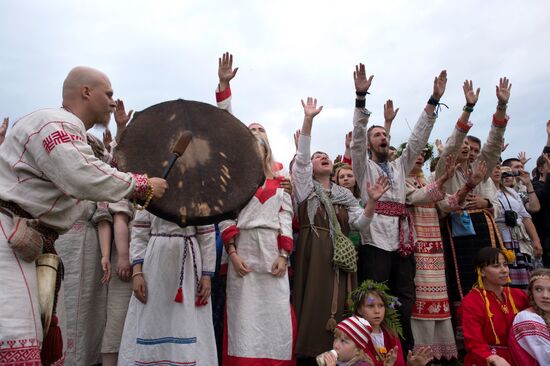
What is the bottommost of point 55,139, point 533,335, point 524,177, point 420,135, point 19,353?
point 19,353

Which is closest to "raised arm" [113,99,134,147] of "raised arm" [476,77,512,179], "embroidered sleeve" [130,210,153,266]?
"embroidered sleeve" [130,210,153,266]

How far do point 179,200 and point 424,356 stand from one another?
197 centimetres

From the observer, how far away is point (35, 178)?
2.55 m

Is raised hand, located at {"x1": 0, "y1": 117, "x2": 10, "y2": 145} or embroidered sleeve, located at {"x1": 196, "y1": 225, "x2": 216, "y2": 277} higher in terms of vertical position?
raised hand, located at {"x1": 0, "y1": 117, "x2": 10, "y2": 145}

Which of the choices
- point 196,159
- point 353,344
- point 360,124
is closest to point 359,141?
point 360,124

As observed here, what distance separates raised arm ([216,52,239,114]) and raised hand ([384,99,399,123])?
195 centimetres

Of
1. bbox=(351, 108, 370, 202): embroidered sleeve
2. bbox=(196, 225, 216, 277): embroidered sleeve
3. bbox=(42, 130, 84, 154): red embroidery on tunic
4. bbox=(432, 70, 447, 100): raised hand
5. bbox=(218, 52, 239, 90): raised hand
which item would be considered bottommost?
bbox=(196, 225, 216, 277): embroidered sleeve

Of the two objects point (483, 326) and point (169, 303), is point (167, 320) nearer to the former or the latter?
point (169, 303)

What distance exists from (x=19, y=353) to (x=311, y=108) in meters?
3.35

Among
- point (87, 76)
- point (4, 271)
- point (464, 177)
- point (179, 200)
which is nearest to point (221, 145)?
point (179, 200)

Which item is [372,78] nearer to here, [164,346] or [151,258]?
[151,258]

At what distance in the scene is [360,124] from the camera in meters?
4.87

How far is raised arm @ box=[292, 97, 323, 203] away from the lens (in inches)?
185

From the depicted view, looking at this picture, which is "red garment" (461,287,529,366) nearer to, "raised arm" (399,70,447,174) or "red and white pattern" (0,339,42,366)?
"raised arm" (399,70,447,174)
